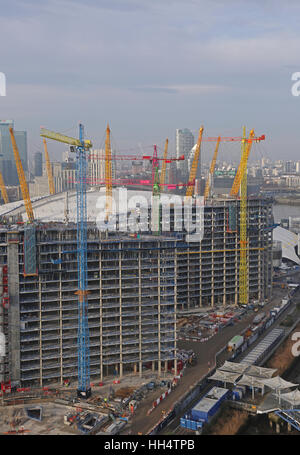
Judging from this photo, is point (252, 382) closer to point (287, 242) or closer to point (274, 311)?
point (274, 311)

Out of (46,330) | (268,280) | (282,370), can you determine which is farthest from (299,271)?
(46,330)

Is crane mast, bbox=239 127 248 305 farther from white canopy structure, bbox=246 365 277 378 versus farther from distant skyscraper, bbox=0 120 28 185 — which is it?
distant skyscraper, bbox=0 120 28 185

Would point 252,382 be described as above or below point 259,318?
below

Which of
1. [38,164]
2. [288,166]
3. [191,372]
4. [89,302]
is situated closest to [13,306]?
[89,302]

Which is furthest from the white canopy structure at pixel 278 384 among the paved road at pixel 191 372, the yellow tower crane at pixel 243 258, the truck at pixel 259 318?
the yellow tower crane at pixel 243 258

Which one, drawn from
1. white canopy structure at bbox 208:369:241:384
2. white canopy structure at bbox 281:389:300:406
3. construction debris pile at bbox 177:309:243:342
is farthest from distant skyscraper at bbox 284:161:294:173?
white canopy structure at bbox 281:389:300:406
